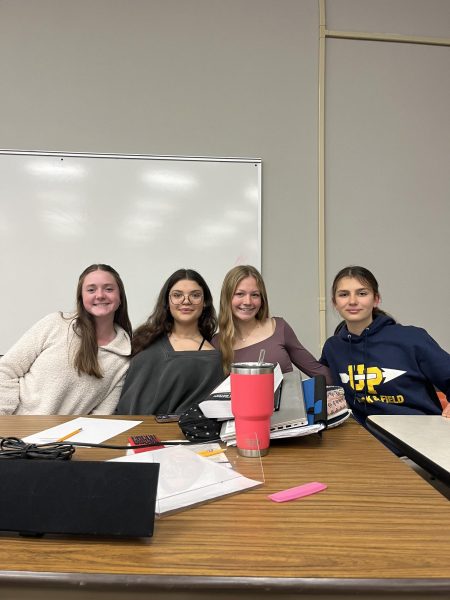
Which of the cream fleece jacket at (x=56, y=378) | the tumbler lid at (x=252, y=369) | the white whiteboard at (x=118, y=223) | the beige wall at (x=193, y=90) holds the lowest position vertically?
the cream fleece jacket at (x=56, y=378)

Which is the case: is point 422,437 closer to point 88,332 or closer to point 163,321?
point 163,321

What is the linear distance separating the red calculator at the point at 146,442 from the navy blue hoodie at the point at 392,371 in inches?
38.8

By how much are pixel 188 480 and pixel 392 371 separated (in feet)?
3.97

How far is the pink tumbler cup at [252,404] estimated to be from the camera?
825 millimetres

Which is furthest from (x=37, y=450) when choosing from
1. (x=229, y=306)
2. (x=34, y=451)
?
(x=229, y=306)

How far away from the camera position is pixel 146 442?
963mm

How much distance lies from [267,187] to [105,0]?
161 centimetres

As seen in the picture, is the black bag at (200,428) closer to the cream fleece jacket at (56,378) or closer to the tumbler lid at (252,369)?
the tumbler lid at (252,369)

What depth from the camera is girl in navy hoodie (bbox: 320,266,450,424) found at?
1.64 m

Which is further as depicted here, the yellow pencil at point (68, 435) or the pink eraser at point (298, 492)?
the yellow pencil at point (68, 435)

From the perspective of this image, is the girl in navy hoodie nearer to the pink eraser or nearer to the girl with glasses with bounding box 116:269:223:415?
the girl with glasses with bounding box 116:269:223:415

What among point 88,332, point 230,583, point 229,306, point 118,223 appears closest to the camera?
point 230,583

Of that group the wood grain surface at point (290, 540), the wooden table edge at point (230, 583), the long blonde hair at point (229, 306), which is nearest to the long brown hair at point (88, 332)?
the long blonde hair at point (229, 306)

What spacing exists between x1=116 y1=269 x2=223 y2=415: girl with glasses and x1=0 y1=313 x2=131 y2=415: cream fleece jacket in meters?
0.09
